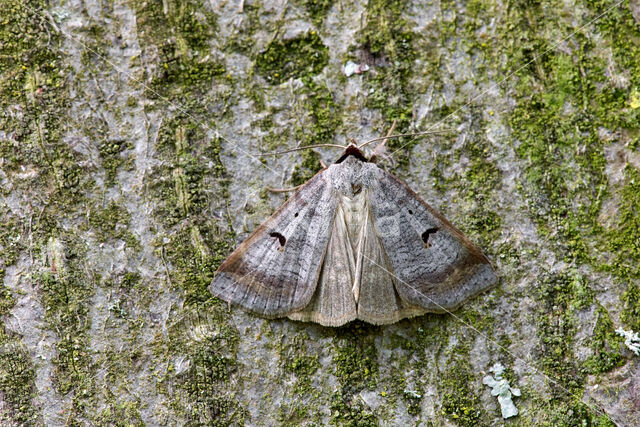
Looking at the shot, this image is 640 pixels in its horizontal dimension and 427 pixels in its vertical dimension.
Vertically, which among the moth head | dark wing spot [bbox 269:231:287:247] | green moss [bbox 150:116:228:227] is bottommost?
dark wing spot [bbox 269:231:287:247]

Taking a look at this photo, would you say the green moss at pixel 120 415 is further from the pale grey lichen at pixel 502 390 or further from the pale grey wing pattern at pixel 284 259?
the pale grey lichen at pixel 502 390

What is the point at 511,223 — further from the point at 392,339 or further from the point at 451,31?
the point at 451,31

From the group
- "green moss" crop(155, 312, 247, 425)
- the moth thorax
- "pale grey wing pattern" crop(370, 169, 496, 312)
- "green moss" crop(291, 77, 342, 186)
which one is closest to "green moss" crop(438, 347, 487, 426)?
"pale grey wing pattern" crop(370, 169, 496, 312)

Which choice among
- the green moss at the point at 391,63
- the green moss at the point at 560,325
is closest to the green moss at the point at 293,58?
the green moss at the point at 391,63

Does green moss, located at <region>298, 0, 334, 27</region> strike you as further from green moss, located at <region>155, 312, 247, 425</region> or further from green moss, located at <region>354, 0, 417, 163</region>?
green moss, located at <region>155, 312, 247, 425</region>

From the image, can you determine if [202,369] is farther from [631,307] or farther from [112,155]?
[631,307]

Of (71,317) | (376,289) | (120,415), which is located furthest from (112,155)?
(376,289)
